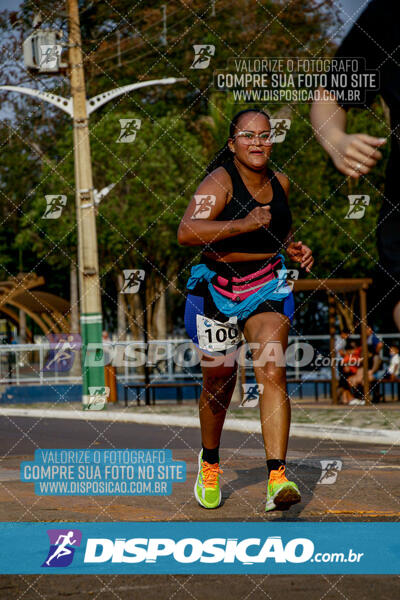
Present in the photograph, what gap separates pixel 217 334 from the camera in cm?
582

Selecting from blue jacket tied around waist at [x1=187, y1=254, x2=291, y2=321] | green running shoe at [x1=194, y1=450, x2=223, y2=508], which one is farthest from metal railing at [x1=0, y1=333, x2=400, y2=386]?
blue jacket tied around waist at [x1=187, y1=254, x2=291, y2=321]

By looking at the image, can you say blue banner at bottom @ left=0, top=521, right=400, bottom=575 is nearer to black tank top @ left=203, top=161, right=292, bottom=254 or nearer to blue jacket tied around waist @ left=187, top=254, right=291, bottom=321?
blue jacket tied around waist @ left=187, top=254, right=291, bottom=321

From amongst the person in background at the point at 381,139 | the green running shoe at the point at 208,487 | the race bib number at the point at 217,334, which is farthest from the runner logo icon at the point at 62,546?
the person in background at the point at 381,139

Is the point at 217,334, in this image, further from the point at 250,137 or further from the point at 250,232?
the point at 250,137

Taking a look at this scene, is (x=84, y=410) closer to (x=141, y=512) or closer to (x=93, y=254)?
(x=93, y=254)

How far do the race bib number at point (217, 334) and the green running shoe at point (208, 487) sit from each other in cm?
70

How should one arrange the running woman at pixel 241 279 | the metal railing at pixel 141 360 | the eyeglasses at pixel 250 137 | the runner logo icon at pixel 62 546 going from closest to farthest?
the runner logo icon at pixel 62 546
the running woman at pixel 241 279
the eyeglasses at pixel 250 137
the metal railing at pixel 141 360

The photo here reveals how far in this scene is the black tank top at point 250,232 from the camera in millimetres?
5645

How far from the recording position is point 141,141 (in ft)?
105

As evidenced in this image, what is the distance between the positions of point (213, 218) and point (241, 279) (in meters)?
0.36

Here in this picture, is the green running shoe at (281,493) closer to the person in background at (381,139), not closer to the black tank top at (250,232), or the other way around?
the black tank top at (250,232)

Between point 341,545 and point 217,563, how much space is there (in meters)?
0.59

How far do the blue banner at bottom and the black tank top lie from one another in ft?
4.60

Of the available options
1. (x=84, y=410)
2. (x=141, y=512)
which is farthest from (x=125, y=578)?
(x=84, y=410)
